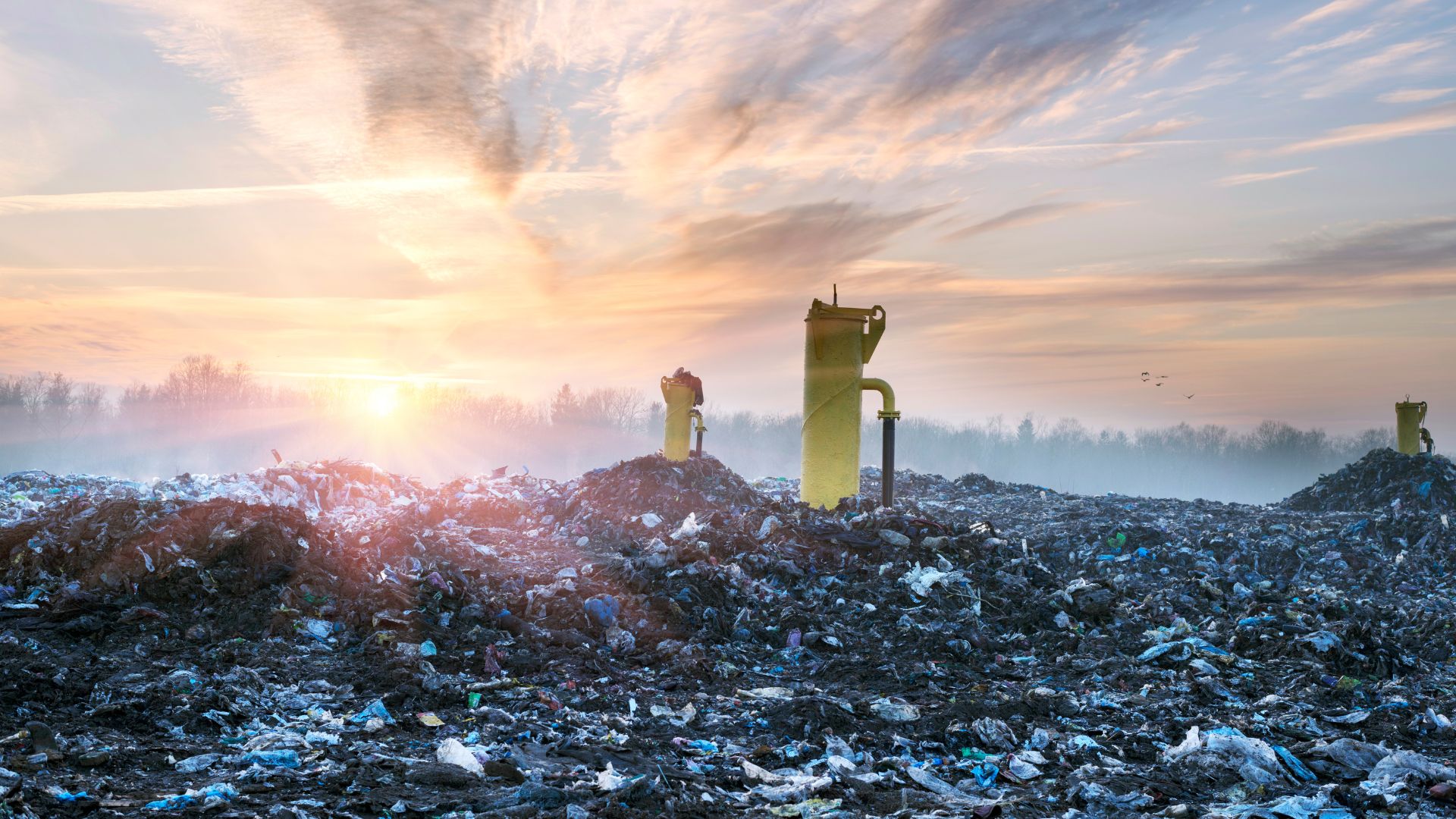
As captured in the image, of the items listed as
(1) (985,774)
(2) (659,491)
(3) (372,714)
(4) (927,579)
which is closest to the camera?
(1) (985,774)

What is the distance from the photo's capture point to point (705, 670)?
26.3 ft

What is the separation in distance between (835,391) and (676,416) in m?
6.53

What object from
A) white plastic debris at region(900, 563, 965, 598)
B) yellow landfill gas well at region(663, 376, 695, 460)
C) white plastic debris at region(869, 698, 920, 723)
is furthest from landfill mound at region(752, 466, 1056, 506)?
white plastic debris at region(869, 698, 920, 723)

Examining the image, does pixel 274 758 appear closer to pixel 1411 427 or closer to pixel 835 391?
pixel 835 391

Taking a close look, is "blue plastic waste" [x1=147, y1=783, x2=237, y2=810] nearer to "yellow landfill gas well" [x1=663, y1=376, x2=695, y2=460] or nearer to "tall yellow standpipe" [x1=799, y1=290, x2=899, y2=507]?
"tall yellow standpipe" [x1=799, y1=290, x2=899, y2=507]

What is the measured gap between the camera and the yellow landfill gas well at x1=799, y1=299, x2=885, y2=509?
1401 cm

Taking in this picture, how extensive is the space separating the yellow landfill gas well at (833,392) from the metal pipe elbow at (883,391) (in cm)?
11

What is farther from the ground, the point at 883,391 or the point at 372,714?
the point at 883,391

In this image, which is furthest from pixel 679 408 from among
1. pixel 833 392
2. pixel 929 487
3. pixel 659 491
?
pixel 929 487

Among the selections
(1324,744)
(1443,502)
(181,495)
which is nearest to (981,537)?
(1324,744)

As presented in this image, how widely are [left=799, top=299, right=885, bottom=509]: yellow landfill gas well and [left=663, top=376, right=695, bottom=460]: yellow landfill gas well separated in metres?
5.86

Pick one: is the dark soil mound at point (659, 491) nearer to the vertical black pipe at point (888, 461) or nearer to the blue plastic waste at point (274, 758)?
the vertical black pipe at point (888, 461)

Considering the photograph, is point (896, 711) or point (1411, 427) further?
point (1411, 427)

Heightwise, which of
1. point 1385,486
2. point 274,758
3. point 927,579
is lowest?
point 274,758
